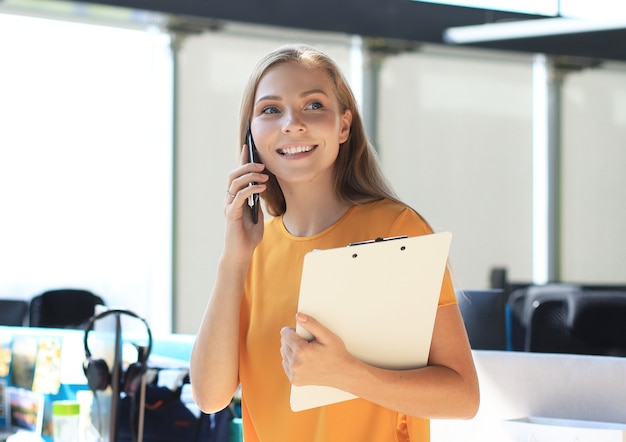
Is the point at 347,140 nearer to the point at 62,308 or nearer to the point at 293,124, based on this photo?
the point at 293,124

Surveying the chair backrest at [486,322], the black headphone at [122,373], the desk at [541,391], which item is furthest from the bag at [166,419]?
the chair backrest at [486,322]

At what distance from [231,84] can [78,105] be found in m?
1.24

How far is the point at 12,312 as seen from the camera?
422 centimetres

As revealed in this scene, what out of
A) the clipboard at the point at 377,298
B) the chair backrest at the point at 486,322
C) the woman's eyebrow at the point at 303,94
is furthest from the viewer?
the chair backrest at the point at 486,322

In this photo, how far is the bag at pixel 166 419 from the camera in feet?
7.43

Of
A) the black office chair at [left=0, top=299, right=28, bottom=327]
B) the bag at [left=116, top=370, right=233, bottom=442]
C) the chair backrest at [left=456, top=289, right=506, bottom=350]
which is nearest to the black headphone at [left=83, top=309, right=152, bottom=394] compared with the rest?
the bag at [left=116, top=370, right=233, bottom=442]

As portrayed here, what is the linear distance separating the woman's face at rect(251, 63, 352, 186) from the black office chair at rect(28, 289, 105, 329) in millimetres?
2682

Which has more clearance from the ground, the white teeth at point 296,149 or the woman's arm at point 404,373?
the white teeth at point 296,149

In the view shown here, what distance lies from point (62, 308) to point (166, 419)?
1.85 meters

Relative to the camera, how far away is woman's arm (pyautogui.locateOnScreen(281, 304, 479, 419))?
1.15m

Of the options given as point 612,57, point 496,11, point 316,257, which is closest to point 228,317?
point 316,257

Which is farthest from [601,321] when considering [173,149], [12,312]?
[173,149]

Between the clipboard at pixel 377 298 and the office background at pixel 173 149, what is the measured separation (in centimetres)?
551

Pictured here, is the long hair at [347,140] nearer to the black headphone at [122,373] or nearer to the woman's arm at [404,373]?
the woman's arm at [404,373]
